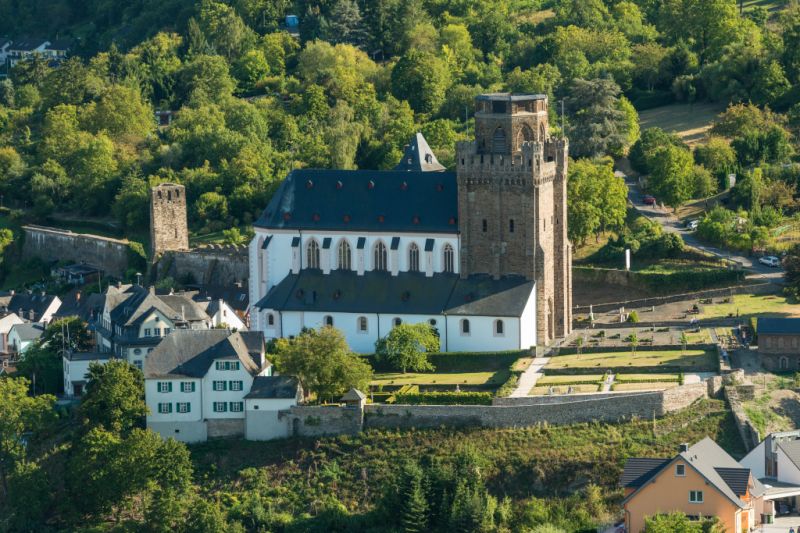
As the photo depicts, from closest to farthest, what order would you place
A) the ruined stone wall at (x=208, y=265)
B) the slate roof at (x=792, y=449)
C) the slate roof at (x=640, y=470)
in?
the slate roof at (x=640, y=470)
the slate roof at (x=792, y=449)
the ruined stone wall at (x=208, y=265)

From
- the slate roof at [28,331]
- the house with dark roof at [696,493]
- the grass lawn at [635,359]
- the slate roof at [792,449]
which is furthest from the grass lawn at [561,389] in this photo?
the slate roof at [28,331]

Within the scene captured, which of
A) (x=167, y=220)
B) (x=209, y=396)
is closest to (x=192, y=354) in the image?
(x=209, y=396)

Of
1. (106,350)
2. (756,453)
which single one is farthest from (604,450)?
(106,350)

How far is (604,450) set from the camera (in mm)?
84062

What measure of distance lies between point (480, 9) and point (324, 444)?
7772cm

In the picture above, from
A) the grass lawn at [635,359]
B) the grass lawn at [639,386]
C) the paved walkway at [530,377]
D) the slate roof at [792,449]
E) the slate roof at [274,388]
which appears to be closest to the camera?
the slate roof at [792,449]

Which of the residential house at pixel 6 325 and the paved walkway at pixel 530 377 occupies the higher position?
the residential house at pixel 6 325

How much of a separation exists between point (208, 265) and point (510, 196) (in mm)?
24502

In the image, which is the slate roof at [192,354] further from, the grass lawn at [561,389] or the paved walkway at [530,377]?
the grass lawn at [561,389]

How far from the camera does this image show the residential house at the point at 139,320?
9512cm

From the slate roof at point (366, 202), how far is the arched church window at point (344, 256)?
80 cm

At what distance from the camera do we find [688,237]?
11088 centimetres

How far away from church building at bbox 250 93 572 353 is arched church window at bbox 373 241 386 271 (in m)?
0.05

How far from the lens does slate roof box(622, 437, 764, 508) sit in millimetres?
77812
